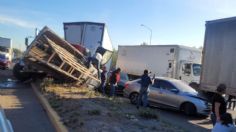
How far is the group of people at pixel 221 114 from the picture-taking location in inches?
250

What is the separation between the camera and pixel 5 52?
4056cm

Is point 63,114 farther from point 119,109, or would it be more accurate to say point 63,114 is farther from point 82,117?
point 119,109

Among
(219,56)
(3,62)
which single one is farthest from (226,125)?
(3,62)

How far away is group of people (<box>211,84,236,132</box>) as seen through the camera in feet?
20.8

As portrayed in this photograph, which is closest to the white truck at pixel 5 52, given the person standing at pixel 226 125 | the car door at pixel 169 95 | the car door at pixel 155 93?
the car door at pixel 155 93

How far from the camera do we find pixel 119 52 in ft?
113

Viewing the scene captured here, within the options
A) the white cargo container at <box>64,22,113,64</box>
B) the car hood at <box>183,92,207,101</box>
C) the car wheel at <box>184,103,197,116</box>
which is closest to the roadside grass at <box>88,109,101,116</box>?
the car hood at <box>183,92,207,101</box>

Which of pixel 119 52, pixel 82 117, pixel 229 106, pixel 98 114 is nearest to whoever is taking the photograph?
pixel 82 117

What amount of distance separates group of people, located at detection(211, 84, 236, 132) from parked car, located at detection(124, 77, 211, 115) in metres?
5.47

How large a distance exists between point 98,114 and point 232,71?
467 centimetres

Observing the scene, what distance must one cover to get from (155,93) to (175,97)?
111 cm

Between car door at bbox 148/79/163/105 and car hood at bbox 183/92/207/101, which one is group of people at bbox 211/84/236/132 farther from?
car door at bbox 148/79/163/105

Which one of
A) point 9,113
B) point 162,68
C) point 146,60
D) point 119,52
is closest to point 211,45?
point 9,113

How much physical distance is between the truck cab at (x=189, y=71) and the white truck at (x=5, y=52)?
2007 cm
